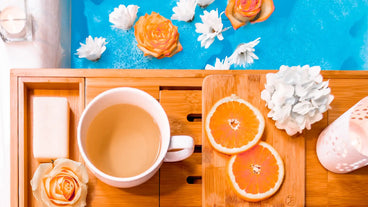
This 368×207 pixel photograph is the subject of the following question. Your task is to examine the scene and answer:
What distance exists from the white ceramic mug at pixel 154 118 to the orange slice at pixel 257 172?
11 cm

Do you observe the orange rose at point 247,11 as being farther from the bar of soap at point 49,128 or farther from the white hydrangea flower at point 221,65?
the bar of soap at point 49,128

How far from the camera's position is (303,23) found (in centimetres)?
91

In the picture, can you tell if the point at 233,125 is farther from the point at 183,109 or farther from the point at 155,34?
the point at 155,34

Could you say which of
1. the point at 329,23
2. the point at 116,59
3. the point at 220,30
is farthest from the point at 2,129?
the point at 329,23

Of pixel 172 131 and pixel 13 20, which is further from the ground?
pixel 13 20

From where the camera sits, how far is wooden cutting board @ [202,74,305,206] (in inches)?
23.3

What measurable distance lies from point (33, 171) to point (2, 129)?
21 cm

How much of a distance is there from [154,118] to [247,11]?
1.43 feet

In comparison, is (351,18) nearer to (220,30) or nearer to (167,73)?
(220,30)

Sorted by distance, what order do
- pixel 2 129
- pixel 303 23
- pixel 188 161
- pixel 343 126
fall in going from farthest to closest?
pixel 303 23 < pixel 2 129 < pixel 188 161 < pixel 343 126

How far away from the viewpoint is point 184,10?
88 centimetres

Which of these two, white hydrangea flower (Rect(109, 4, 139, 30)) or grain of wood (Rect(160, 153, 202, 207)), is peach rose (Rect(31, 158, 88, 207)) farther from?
white hydrangea flower (Rect(109, 4, 139, 30))

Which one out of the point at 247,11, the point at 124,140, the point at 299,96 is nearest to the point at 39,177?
the point at 124,140

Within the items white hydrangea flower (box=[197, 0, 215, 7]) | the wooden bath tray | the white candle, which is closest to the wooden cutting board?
the wooden bath tray
